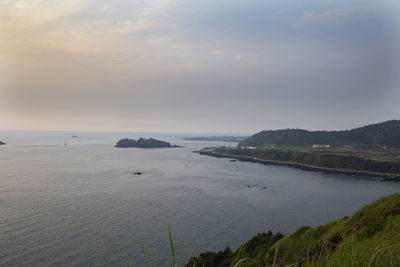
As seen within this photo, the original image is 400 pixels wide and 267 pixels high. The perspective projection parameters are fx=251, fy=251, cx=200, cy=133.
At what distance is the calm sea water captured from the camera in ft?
96.4

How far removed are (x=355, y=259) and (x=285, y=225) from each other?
132 ft

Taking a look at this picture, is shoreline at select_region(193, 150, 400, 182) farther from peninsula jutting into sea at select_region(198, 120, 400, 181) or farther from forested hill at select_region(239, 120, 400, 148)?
forested hill at select_region(239, 120, 400, 148)

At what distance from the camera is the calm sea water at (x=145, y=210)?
96.4ft

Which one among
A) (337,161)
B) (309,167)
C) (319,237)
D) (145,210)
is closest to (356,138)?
(337,161)

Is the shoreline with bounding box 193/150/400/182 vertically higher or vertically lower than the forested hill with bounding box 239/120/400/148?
lower

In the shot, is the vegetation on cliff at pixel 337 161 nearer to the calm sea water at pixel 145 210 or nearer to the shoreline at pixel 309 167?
the shoreline at pixel 309 167

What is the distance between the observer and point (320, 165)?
10338 centimetres

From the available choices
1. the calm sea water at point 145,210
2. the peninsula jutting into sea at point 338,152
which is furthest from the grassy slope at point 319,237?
the peninsula jutting into sea at point 338,152

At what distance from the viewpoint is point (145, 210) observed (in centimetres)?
4412

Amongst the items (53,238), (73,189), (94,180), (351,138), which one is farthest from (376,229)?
(351,138)

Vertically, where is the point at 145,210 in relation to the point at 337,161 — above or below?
below

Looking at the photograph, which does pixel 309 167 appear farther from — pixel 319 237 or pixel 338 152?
pixel 319 237

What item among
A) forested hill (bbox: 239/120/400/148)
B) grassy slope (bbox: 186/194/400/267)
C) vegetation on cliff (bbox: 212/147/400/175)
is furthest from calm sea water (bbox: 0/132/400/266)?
forested hill (bbox: 239/120/400/148)

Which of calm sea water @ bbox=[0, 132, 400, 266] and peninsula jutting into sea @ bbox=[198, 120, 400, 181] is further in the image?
peninsula jutting into sea @ bbox=[198, 120, 400, 181]
